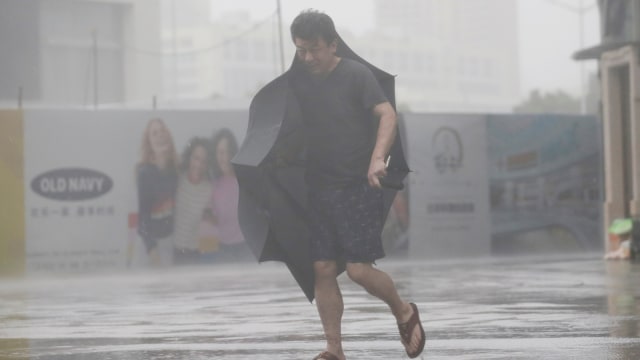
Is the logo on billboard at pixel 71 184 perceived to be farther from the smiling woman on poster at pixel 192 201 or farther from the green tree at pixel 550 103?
the green tree at pixel 550 103

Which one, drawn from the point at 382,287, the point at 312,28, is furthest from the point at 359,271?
the point at 312,28

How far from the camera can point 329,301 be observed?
7543 millimetres

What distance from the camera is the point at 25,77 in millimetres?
50344

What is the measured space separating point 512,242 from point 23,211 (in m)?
8.66

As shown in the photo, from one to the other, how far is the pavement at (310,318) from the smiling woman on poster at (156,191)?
12.5 ft

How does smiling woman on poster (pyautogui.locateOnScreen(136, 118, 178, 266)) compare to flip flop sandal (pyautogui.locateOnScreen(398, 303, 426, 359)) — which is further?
smiling woman on poster (pyautogui.locateOnScreen(136, 118, 178, 266))

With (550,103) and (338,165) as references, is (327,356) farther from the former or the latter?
(550,103)

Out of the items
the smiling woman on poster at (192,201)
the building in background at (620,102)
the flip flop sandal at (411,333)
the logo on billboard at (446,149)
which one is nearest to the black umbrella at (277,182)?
the flip flop sandal at (411,333)

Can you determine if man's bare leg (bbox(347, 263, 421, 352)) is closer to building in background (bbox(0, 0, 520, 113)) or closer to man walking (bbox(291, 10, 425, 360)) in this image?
man walking (bbox(291, 10, 425, 360))

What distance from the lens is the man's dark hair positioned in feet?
24.5

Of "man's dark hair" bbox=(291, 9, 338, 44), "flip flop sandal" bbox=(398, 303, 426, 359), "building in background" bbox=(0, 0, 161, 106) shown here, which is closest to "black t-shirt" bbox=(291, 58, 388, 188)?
"man's dark hair" bbox=(291, 9, 338, 44)

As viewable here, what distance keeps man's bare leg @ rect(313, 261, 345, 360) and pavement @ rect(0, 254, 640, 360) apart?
0.49m

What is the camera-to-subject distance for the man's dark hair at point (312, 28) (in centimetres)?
748

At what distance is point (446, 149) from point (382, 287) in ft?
59.1
